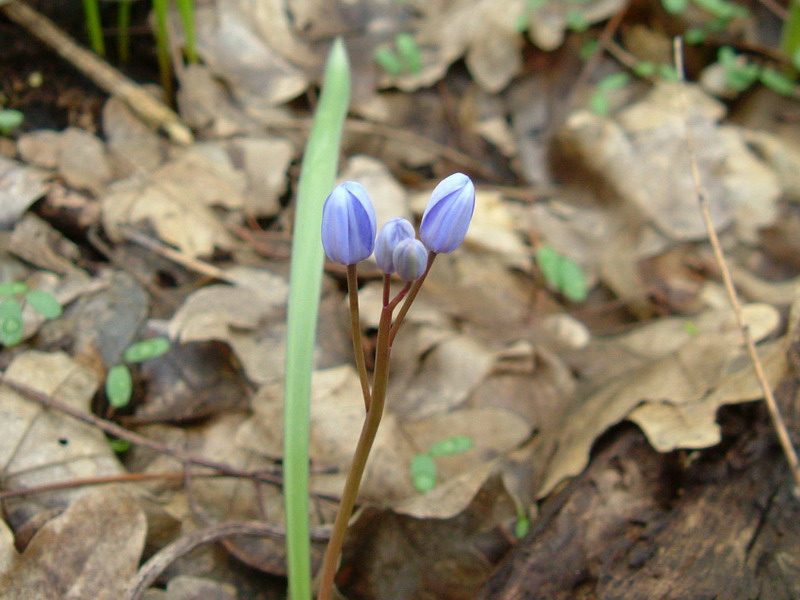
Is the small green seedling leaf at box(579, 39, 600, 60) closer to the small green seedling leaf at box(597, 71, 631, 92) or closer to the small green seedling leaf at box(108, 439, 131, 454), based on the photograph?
the small green seedling leaf at box(597, 71, 631, 92)

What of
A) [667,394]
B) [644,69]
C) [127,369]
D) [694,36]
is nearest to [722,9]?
[694,36]

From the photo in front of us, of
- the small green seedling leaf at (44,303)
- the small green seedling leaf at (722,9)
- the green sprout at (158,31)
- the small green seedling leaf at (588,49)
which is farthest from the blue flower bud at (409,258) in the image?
the small green seedling leaf at (722,9)

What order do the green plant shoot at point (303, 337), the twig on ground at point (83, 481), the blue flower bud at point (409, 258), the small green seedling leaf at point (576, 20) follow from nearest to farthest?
the blue flower bud at point (409, 258) → the green plant shoot at point (303, 337) → the twig on ground at point (83, 481) → the small green seedling leaf at point (576, 20)

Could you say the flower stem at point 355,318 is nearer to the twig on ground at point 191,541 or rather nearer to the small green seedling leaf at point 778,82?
the twig on ground at point 191,541

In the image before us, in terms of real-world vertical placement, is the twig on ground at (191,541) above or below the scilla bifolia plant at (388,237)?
below

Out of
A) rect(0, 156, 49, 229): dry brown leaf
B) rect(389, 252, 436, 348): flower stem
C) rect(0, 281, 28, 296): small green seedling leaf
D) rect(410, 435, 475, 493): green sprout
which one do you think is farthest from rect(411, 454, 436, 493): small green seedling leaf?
rect(0, 156, 49, 229): dry brown leaf
